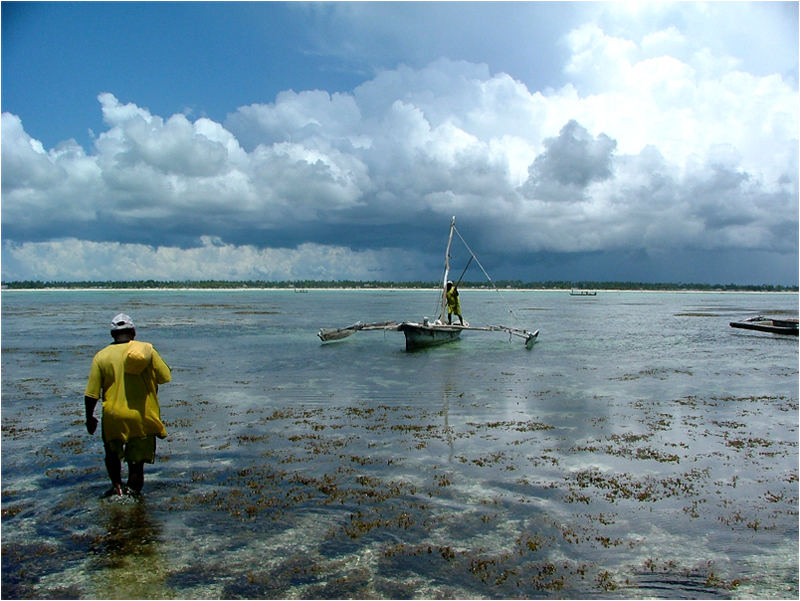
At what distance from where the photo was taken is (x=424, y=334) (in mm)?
32375

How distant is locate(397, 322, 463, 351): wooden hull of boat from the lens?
3146 cm

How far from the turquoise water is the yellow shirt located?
1269mm

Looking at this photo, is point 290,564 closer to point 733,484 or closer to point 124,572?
point 124,572

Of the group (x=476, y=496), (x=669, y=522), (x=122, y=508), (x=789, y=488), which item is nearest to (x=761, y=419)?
(x=789, y=488)

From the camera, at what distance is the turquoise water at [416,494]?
662 cm

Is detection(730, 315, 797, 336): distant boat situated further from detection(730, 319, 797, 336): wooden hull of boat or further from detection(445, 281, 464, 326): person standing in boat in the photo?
→ detection(445, 281, 464, 326): person standing in boat

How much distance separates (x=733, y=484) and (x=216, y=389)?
15.1 metres

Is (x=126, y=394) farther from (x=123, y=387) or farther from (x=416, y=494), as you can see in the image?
(x=416, y=494)

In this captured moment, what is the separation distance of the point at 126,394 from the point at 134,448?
84cm

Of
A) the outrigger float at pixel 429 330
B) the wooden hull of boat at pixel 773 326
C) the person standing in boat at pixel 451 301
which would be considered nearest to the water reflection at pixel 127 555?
the outrigger float at pixel 429 330

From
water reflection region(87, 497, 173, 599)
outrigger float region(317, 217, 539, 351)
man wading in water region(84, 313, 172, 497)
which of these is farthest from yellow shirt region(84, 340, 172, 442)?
outrigger float region(317, 217, 539, 351)

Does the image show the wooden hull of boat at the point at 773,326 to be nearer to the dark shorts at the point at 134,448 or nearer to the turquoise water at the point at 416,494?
the turquoise water at the point at 416,494

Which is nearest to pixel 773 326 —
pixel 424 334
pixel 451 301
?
pixel 451 301

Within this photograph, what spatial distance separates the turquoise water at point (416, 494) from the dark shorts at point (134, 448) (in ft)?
2.44
